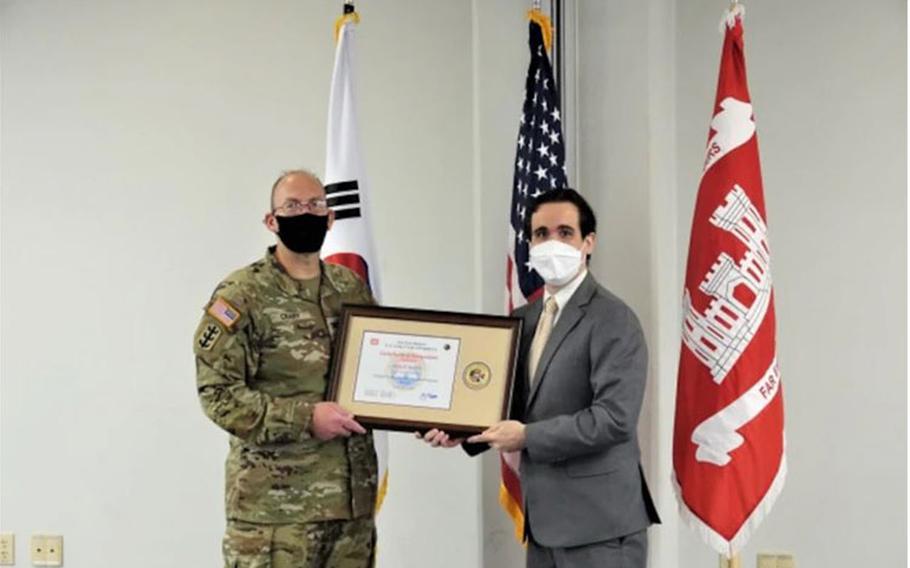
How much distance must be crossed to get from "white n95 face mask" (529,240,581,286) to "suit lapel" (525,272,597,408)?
48 mm

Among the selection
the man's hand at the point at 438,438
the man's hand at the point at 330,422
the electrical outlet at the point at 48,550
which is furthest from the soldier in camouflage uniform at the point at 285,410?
the electrical outlet at the point at 48,550

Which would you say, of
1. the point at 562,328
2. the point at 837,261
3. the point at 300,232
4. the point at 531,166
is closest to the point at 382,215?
the point at 531,166

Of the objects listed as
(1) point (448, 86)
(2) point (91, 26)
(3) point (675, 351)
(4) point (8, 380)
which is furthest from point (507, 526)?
(2) point (91, 26)

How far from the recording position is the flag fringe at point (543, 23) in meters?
2.87

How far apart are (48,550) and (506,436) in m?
2.17

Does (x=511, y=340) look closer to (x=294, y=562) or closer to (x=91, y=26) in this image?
(x=294, y=562)

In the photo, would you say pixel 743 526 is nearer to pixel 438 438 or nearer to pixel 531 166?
pixel 438 438

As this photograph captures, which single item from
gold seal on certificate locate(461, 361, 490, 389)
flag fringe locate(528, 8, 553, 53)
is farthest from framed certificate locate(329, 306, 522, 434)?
flag fringe locate(528, 8, 553, 53)

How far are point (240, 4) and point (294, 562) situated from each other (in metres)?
2.10

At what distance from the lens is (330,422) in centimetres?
220

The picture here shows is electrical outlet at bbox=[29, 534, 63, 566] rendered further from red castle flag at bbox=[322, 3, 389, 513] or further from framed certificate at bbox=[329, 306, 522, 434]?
framed certificate at bbox=[329, 306, 522, 434]

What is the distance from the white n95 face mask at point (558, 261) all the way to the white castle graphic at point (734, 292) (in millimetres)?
461

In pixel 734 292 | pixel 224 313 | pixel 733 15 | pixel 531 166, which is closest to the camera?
pixel 224 313

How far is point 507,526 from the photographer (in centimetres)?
310
